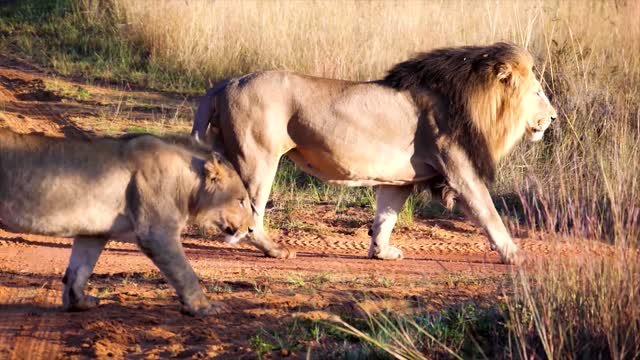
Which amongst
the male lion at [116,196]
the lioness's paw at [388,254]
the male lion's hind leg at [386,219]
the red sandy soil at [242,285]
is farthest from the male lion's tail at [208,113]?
the male lion at [116,196]

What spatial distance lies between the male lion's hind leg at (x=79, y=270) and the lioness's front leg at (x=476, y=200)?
3.05 meters

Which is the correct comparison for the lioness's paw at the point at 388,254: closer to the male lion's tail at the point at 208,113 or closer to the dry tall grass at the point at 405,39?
the male lion's tail at the point at 208,113

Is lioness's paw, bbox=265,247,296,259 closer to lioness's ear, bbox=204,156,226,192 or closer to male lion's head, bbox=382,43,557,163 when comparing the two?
male lion's head, bbox=382,43,557,163

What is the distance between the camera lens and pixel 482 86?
867 cm

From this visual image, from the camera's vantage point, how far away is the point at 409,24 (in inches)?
599

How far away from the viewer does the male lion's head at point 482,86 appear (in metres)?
8.61

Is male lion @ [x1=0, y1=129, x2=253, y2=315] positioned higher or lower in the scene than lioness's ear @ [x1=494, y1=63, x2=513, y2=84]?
lower

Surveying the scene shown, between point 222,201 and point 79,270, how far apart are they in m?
0.91

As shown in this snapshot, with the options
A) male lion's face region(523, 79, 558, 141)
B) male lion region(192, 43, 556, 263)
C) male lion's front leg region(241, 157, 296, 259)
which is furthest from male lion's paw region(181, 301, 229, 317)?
male lion's face region(523, 79, 558, 141)

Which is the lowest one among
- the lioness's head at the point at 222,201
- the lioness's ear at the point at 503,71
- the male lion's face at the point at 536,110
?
the lioness's head at the point at 222,201

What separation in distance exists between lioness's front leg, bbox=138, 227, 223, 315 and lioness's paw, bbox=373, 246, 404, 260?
2.91 metres

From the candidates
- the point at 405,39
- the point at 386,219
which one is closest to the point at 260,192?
the point at 386,219

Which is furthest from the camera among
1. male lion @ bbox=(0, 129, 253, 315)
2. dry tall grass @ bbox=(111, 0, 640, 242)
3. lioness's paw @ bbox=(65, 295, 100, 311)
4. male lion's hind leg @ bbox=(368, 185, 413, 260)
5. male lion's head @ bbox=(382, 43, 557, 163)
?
dry tall grass @ bbox=(111, 0, 640, 242)

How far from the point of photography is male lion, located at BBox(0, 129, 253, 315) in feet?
20.1
